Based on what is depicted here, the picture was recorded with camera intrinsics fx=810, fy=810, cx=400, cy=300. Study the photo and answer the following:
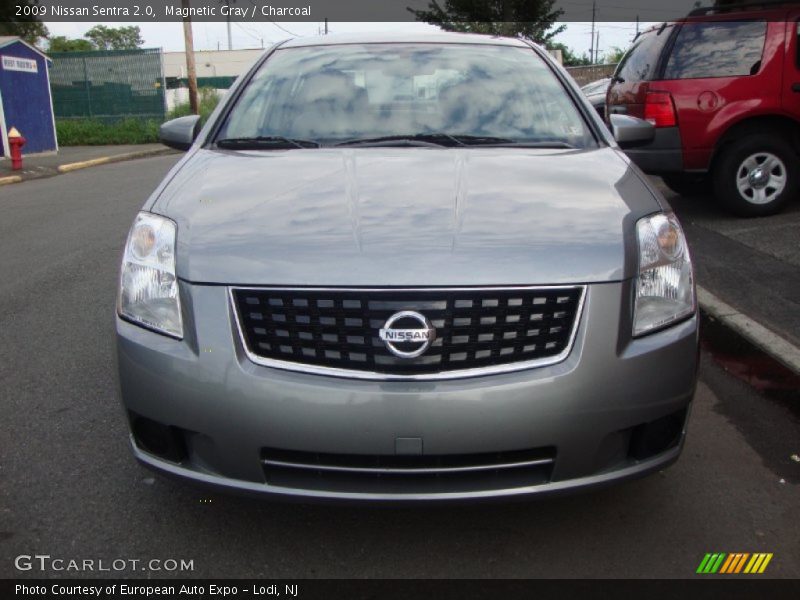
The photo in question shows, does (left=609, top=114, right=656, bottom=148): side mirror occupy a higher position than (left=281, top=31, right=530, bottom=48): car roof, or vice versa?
(left=281, top=31, right=530, bottom=48): car roof

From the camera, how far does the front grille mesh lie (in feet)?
7.37

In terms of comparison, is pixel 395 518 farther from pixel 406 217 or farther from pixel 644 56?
pixel 644 56

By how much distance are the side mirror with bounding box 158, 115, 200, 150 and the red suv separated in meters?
4.86

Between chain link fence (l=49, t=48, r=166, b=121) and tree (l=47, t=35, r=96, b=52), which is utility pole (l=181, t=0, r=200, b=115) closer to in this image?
chain link fence (l=49, t=48, r=166, b=121)

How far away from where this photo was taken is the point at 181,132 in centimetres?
386

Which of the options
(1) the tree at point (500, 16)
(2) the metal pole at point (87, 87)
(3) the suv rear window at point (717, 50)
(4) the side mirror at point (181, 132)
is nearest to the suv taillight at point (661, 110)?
(3) the suv rear window at point (717, 50)

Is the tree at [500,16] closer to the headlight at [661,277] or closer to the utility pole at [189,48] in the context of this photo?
the utility pole at [189,48]

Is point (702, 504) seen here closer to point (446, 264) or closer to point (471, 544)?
point (471, 544)

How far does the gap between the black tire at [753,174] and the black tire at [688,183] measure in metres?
0.22

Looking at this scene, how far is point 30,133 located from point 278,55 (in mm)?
18018

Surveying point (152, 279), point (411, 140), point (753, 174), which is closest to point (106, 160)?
point (753, 174)

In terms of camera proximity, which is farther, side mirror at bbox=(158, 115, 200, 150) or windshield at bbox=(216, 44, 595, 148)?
side mirror at bbox=(158, 115, 200, 150)

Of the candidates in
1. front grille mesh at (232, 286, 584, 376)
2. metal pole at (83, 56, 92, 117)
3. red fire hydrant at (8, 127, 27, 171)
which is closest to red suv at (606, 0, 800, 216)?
front grille mesh at (232, 286, 584, 376)

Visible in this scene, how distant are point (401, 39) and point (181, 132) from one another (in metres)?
1.17
